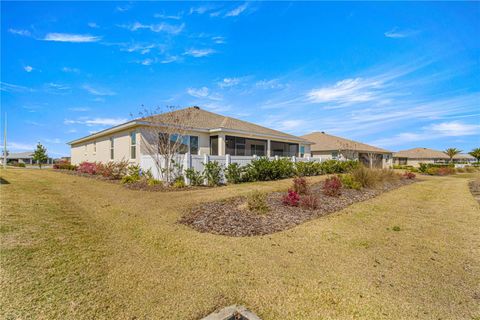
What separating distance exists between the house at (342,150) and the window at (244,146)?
32.7 ft

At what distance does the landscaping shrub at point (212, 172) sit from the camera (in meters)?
11.8

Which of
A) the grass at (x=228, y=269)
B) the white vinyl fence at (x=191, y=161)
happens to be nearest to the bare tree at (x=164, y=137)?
the white vinyl fence at (x=191, y=161)

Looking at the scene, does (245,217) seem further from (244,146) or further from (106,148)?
(106,148)

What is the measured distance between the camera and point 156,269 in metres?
3.24

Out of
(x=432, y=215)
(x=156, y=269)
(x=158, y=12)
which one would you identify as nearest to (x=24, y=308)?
(x=156, y=269)

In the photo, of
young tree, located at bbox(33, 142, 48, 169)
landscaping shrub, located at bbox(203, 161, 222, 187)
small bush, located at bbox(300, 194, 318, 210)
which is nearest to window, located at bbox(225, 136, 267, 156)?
landscaping shrub, located at bbox(203, 161, 222, 187)

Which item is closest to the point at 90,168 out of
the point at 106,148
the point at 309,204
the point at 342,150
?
the point at 106,148

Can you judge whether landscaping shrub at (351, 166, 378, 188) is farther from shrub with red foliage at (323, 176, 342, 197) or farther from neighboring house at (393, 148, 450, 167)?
neighboring house at (393, 148, 450, 167)

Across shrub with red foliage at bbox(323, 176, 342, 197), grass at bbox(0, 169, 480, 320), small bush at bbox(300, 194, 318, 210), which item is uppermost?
shrub with red foliage at bbox(323, 176, 342, 197)

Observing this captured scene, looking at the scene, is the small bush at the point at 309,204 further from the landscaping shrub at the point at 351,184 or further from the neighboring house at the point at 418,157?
the neighboring house at the point at 418,157

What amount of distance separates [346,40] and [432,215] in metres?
11.1

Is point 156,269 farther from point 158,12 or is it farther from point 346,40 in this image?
point 346,40

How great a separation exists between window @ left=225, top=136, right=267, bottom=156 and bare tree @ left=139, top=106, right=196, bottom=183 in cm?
472

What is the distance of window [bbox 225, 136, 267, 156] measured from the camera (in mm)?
17956
